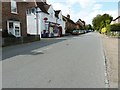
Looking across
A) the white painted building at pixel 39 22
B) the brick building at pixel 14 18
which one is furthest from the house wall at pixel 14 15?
the white painted building at pixel 39 22

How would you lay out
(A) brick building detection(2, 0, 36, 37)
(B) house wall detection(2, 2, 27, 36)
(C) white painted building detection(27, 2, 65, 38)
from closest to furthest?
(B) house wall detection(2, 2, 27, 36) → (A) brick building detection(2, 0, 36, 37) → (C) white painted building detection(27, 2, 65, 38)

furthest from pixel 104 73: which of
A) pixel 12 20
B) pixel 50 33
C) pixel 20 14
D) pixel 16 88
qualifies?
pixel 50 33

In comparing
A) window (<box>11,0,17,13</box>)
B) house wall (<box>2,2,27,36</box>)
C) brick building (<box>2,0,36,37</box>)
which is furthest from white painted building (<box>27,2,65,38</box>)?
window (<box>11,0,17,13</box>)

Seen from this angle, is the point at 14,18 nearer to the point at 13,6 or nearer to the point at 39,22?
the point at 13,6

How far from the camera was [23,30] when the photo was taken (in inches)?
1310

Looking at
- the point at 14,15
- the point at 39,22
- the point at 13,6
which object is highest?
the point at 13,6

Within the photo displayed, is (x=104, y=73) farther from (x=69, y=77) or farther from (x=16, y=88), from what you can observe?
(x=16, y=88)

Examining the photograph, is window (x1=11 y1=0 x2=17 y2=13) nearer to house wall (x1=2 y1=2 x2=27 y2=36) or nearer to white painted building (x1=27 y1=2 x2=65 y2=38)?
house wall (x1=2 y1=2 x2=27 y2=36)

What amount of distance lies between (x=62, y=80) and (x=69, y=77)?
54cm

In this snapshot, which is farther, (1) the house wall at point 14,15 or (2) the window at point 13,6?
(2) the window at point 13,6

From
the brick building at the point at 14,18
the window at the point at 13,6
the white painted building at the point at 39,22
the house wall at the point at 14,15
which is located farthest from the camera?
the white painted building at the point at 39,22

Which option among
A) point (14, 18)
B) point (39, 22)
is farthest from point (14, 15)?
point (39, 22)

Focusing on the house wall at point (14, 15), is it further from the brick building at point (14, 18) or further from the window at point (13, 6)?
the window at point (13, 6)

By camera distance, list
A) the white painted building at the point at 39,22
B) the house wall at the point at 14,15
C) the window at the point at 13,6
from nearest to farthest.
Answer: the house wall at the point at 14,15, the window at the point at 13,6, the white painted building at the point at 39,22
